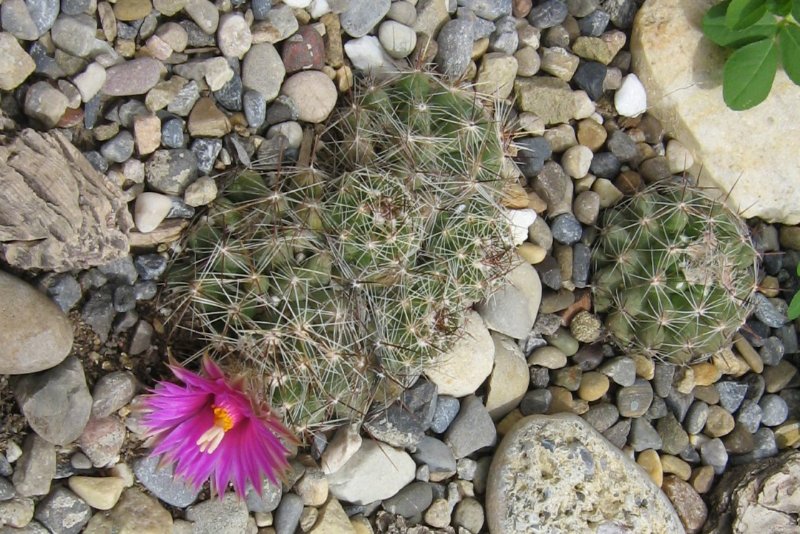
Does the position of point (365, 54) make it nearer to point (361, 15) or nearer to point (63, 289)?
point (361, 15)

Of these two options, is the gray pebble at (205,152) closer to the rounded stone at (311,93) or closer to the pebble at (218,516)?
the rounded stone at (311,93)

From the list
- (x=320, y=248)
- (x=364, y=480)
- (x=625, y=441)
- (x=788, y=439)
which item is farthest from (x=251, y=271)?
(x=788, y=439)

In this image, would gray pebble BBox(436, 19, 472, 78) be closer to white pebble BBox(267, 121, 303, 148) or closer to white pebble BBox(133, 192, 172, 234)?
white pebble BBox(267, 121, 303, 148)

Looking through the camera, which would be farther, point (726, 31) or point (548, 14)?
point (548, 14)

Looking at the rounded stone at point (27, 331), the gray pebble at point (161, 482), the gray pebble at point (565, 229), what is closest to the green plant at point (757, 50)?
the gray pebble at point (565, 229)

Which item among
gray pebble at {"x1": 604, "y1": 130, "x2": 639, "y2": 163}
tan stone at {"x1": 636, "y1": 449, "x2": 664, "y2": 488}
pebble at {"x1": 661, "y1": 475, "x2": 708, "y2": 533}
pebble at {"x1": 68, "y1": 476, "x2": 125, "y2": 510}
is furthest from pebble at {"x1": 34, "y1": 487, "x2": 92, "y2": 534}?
gray pebble at {"x1": 604, "y1": 130, "x2": 639, "y2": 163}

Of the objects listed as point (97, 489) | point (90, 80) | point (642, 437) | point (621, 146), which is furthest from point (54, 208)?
point (642, 437)

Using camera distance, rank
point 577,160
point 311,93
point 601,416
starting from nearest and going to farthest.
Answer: point 311,93
point 601,416
point 577,160

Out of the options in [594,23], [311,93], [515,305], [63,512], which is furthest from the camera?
[594,23]
